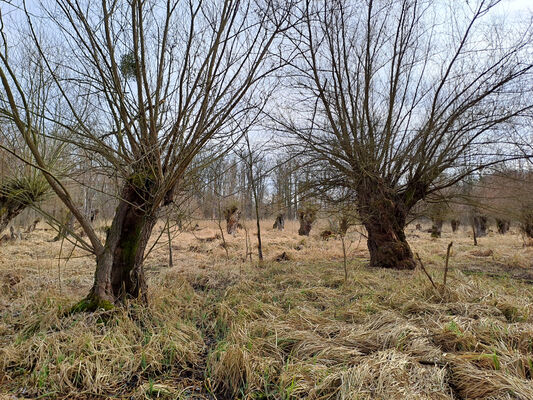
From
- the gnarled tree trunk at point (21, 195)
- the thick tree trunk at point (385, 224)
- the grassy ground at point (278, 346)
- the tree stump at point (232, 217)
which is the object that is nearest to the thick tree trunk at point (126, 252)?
the grassy ground at point (278, 346)

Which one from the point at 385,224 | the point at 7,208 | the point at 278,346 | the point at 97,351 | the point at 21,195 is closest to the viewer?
the point at 97,351

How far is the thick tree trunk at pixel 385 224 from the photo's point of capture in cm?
573

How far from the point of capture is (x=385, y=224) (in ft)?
19.2

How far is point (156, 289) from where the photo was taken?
150 inches

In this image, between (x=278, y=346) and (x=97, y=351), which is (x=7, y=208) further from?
(x=278, y=346)

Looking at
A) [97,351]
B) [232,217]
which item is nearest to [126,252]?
[97,351]

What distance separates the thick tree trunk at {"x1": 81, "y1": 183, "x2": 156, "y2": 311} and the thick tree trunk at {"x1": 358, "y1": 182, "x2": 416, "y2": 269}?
13.4ft

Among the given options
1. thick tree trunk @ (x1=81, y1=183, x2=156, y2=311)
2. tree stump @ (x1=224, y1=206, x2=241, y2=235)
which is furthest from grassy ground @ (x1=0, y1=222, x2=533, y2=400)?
tree stump @ (x1=224, y1=206, x2=241, y2=235)

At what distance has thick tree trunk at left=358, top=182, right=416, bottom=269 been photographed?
5.73 m

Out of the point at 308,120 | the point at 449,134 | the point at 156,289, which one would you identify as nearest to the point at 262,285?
the point at 156,289

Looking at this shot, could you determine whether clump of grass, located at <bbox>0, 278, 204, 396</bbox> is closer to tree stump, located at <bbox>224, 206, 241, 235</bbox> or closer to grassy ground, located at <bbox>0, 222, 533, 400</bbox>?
grassy ground, located at <bbox>0, 222, 533, 400</bbox>

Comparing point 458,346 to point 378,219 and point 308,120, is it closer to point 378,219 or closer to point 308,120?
point 378,219

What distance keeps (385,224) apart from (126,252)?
480 cm

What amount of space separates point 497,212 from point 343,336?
15.6ft
